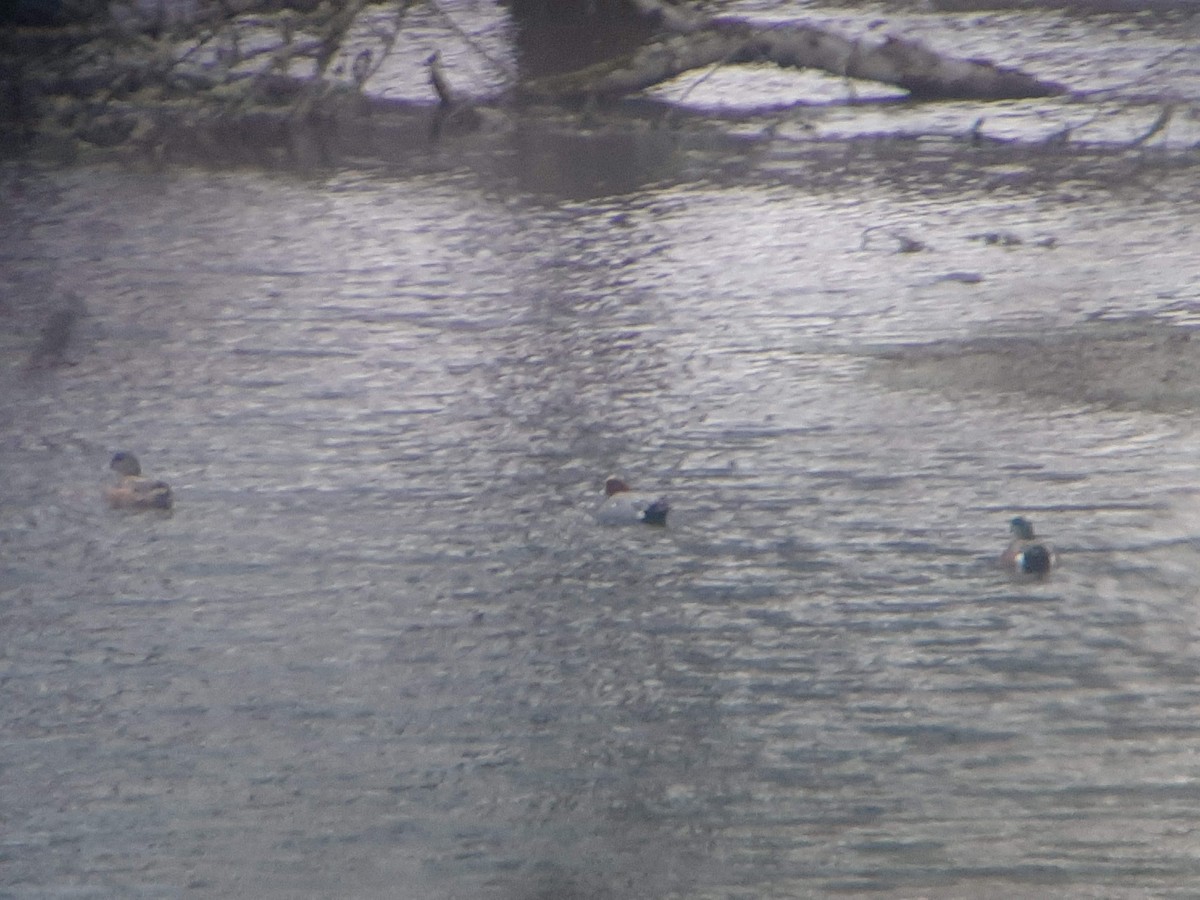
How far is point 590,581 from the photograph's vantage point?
16.5 ft

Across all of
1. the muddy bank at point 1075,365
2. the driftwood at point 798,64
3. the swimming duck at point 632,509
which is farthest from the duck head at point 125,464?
the driftwood at point 798,64

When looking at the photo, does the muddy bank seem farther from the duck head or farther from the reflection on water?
the duck head

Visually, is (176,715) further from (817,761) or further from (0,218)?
(0,218)

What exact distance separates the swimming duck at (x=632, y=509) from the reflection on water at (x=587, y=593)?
0.06 m

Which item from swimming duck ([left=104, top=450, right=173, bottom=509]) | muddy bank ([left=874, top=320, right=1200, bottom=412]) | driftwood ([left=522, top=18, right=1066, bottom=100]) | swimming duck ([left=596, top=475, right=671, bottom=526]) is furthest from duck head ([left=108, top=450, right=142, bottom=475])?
driftwood ([left=522, top=18, right=1066, bottom=100])

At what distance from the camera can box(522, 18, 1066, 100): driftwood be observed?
12.0 metres

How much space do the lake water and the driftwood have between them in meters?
3.54

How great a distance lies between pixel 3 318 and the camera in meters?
7.71

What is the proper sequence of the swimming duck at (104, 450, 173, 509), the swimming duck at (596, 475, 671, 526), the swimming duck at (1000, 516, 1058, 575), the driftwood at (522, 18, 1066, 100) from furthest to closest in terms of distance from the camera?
the driftwood at (522, 18, 1066, 100) < the swimming duck at (104, 450, 173, 509) < the swimming duck at (596, 475, 671, 526) < the swimming duck at (1000, 516, 1058, 575)

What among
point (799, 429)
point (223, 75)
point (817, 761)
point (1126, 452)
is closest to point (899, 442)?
point (799, 429)

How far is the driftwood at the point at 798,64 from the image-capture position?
12008 mm

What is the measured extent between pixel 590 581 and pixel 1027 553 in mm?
1218

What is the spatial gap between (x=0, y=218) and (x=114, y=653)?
553 cm

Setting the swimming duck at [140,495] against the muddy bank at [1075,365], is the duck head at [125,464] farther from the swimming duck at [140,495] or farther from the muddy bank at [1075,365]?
the muddy bank at [1075,365]
